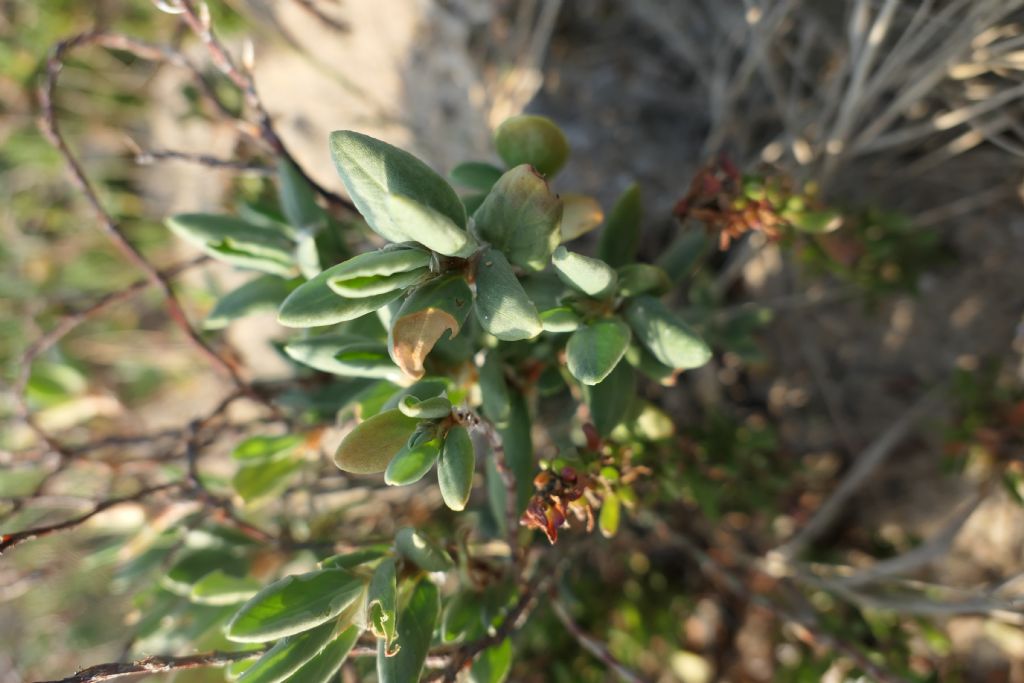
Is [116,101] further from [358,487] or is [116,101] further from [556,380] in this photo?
[556,380]

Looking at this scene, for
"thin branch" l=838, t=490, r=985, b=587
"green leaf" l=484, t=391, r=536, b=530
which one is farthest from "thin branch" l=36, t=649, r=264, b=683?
"thin branch" l=838, t=490, r=985, b=587

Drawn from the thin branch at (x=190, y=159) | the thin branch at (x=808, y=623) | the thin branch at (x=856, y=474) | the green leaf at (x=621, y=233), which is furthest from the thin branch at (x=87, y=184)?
the thin branch at (x=856, y=474)

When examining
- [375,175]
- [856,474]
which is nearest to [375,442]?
[375,175]

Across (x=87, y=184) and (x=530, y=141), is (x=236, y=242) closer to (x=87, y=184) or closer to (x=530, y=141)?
(x=87, y=184)

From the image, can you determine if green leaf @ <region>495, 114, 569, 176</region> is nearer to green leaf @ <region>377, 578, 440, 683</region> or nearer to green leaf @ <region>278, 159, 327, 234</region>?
green leaf @ <region>278, 159, 327, 234</region>

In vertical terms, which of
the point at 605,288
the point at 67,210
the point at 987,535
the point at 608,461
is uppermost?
the point at 605,288

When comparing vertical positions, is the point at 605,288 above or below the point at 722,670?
above

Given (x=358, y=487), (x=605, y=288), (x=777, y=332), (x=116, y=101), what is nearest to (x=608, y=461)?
(x=605, y=288)

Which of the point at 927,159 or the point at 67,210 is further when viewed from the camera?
the point at 67,210
